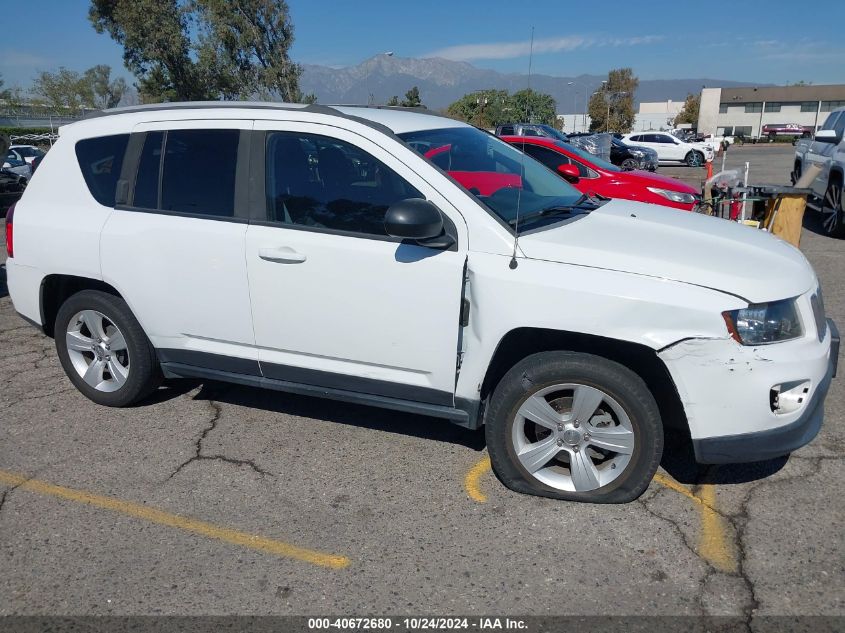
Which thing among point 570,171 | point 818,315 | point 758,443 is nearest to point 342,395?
point 758,443

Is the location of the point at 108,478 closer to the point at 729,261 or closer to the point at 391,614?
the point at 391,614

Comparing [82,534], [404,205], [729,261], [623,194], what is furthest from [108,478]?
[623,194]

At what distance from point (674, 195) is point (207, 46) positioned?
40406mm

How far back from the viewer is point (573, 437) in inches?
128

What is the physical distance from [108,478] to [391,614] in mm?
1892

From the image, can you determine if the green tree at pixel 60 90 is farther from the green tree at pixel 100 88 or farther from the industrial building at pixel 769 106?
the industrial building at pixel 769 106

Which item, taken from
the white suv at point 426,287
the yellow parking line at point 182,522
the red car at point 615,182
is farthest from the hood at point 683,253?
the red car at point 615,182

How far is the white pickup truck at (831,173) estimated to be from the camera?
Result: 32.0 ft

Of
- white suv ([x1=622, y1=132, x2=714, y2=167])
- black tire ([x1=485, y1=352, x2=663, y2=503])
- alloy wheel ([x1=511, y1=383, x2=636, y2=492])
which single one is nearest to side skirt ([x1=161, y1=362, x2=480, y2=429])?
black tire ([x1=485, y1=352, x2=663, y2=503])

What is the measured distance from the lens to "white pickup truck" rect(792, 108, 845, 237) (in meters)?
9.77

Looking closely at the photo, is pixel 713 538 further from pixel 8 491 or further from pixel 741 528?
pixel 8 491

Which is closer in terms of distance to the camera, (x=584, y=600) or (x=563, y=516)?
(x=584, y=600)

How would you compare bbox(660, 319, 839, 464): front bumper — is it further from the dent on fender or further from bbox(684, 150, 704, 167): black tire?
bbox(684, 150, 704, 167): black tire

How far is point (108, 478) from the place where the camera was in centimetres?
368
